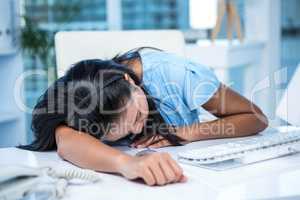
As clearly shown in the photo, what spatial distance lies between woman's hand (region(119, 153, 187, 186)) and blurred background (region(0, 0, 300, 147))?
162cm

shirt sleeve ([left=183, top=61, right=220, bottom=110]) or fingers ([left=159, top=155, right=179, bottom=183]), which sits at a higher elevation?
shirt sleeve ([left=183, top=61, right=220, bottom=110])

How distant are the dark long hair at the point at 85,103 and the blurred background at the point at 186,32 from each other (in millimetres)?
1394

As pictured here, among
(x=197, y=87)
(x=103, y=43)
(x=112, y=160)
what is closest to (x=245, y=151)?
(x=112, y=160)

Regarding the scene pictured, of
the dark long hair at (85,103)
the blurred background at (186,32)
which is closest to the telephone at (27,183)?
the dark long hair at (85,103)

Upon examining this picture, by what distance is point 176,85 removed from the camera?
137 centimetres

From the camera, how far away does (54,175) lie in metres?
0.81

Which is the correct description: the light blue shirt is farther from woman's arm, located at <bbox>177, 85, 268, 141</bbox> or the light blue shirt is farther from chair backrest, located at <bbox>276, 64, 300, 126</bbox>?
chair backrest, located at <bbox>276, 64, 300, 126</bbox>

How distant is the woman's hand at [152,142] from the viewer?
1167mm

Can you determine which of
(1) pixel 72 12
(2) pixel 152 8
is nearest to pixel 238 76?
(2) pixel 152 8

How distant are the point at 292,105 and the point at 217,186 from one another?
2.29 ft

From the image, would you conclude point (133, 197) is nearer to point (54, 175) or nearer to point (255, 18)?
point (54, 175)

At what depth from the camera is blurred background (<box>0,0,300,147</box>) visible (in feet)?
9.55

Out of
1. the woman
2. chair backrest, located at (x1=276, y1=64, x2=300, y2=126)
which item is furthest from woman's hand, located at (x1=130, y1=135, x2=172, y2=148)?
chair backrest, located at (x1=276, y1=64, x2=300, y2=126)

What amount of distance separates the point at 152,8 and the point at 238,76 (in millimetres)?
1026
